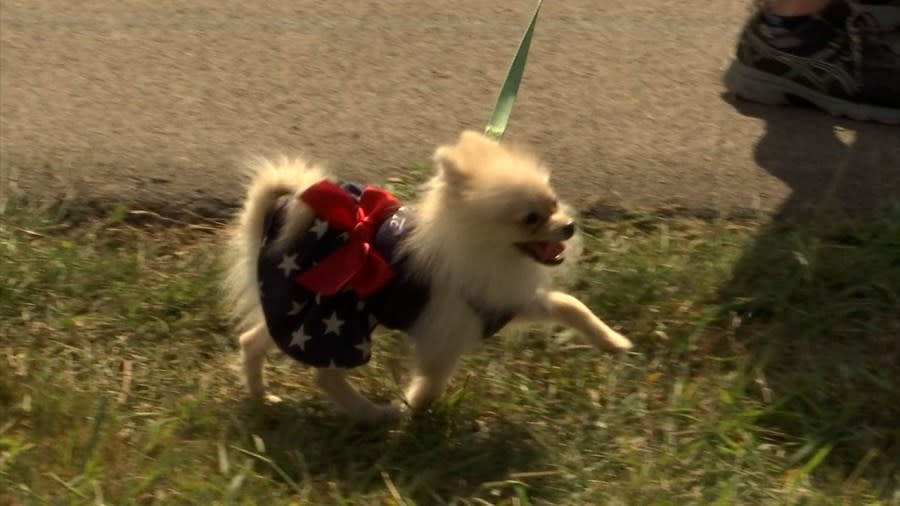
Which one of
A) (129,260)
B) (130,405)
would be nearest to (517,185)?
(130,405)

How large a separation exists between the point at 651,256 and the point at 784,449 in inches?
30.5

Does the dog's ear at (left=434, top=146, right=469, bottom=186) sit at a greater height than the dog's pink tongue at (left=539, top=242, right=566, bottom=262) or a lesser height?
greater

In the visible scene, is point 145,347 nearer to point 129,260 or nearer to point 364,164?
point 129,260

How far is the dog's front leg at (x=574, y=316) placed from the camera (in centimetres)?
294

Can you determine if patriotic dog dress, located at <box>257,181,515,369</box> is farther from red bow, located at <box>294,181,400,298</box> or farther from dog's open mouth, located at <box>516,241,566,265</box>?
dog's open mouth, located at <box>516,241,566,265</box>

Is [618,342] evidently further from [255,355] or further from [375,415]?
[255,355]

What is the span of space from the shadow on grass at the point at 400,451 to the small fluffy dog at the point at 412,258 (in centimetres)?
8

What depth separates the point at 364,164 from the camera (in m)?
3.93

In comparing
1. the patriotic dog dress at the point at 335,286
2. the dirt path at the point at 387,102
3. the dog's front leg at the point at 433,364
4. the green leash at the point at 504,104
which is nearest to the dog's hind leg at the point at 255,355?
the patriotic dog dress at the point at 335,286

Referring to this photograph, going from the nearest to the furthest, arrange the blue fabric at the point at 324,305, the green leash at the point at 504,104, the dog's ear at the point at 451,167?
the dog's ear at the point at 451,167 → the blue fabric at the point at 324,305 → the green leash at the point at 504,104

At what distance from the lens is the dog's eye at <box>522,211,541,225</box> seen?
2.71 m

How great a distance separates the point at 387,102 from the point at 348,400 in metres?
→ 1.63

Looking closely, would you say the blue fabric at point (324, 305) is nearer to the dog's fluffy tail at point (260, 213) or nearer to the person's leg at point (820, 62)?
the dog's fluffy tail at point (260, 213)

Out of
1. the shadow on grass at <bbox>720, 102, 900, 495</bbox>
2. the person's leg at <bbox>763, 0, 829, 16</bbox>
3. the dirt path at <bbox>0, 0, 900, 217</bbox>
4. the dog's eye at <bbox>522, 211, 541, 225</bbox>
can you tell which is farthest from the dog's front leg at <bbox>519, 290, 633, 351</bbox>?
the person's leg at <bbox>763, 0, 829, 16</bbox>
